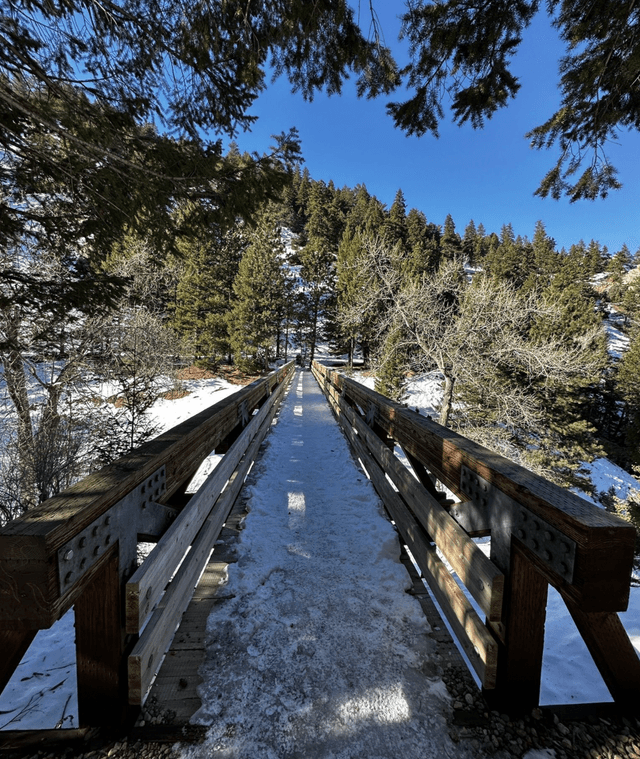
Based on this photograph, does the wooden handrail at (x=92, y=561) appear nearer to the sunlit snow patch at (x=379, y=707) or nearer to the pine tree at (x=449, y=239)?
the sunlit snow patch at (x=379, y=707)

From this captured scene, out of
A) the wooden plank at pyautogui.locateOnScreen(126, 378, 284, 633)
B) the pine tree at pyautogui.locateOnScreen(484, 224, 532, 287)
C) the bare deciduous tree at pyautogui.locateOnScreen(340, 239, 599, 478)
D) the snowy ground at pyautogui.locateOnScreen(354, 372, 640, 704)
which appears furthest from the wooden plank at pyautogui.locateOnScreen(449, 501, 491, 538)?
the pine tree at pyautogui.locateOnScreen(484, 224, 532, 287)

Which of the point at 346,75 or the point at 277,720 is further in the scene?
the point at 346,75

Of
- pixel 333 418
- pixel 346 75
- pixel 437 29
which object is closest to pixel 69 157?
pixel 346 75

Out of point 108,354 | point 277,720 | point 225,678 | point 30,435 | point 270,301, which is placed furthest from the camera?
point 270,301

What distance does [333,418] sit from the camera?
9.82 m

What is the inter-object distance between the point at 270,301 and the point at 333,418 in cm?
1935

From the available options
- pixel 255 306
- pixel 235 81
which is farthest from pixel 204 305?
pixel 235 81

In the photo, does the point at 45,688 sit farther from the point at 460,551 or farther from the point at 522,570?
the point at 522,570

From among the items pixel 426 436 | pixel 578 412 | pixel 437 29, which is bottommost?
pixel 578 412

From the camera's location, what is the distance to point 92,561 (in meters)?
1.30

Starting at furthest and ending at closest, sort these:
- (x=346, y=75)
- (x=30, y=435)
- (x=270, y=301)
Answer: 1. (x=270, y=301)
2. (x=30, y=435)
3. (x=346, y=75)

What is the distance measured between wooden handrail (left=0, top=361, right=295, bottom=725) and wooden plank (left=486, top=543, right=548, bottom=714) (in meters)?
1.73

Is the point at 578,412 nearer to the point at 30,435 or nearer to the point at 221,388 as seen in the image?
the point at 221,388

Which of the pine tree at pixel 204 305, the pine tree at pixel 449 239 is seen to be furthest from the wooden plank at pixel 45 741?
the pine tree at pixel 449 239
